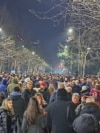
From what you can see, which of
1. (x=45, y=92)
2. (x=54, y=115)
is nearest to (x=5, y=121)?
(x=54, y=115)

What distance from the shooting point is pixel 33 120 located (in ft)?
34.6

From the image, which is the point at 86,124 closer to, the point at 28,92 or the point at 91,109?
the point at 91,109

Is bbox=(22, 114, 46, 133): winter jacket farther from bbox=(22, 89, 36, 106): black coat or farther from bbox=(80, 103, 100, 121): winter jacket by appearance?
bbox=(22, 89, 36, 106): black coat

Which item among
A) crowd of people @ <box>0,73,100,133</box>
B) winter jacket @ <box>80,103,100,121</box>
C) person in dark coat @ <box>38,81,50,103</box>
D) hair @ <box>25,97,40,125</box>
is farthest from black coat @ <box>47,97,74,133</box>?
person in dark coat @ <box>38,81,50,103</box>

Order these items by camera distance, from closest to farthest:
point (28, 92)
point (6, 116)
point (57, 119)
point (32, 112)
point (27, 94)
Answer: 1. point (32, 112)
2. point (57, 119)
3. point (6, 116)
4. point (27, 94)
5. point (28, 92)

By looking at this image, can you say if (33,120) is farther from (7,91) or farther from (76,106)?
(7,91)

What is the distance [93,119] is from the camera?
830 centimetres

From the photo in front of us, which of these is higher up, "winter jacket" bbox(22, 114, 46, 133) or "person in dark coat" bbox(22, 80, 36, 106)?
"person in dark coat" bbox(22, 80, 36, 106)

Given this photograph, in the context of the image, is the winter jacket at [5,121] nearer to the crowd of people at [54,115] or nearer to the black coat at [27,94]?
the crowd of people at [54,115]

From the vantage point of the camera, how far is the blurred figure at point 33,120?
1054 centimetres

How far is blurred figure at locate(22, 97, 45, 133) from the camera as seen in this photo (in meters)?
10.5

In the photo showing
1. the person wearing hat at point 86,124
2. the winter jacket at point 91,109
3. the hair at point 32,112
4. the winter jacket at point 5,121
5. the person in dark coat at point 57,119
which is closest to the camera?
the person wearing hat at point 86,124

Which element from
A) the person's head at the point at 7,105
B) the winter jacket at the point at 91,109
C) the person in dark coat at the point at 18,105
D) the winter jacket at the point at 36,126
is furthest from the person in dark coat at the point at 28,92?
the winter jacket at the point at 91,109

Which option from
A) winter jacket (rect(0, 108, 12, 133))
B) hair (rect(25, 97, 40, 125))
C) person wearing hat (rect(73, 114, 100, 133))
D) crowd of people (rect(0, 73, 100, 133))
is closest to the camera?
Result: person wearing hat (rect(73, 114, 100, 133))
